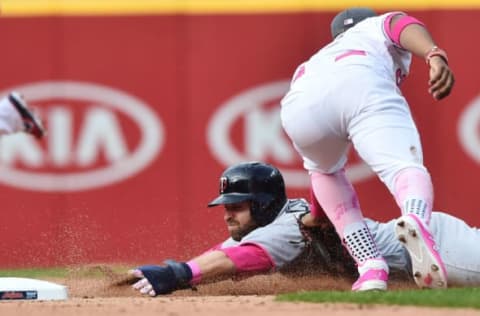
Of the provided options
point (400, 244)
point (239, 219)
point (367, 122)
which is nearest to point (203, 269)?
point (239, 219)

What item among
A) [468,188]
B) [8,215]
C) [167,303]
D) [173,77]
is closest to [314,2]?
[173,77]

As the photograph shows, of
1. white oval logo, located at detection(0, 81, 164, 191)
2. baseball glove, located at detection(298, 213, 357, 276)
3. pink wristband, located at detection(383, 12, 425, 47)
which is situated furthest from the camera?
white oval logo, located at detection(0, 81, 164, 191)

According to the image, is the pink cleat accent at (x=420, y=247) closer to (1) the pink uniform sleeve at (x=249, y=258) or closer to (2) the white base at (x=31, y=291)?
(1) the pink uniform sleeve at (x=249, y=258)

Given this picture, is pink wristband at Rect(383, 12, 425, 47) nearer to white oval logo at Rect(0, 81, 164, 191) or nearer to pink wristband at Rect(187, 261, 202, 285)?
pink wristband at Rect(187, 261, 202, 285)

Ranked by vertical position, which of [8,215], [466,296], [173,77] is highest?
[173,77]

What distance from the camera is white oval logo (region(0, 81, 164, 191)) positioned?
8953mm

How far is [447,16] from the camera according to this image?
9.11 metres

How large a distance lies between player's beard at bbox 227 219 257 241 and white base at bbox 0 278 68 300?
89cm

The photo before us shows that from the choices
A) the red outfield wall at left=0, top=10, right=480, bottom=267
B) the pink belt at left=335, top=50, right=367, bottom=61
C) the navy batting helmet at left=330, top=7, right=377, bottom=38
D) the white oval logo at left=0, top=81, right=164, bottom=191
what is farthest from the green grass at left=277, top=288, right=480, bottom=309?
the white oval logo at left=0, top=81, right=164, bottom=191

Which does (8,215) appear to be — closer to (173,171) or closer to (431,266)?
(173,171)

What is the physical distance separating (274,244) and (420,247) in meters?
1.11

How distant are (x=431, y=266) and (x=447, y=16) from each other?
5.22 metres

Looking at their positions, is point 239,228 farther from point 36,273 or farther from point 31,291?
point 36,273

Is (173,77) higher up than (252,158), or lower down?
higher up
